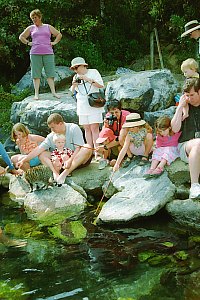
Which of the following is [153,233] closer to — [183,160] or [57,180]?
[183,160]

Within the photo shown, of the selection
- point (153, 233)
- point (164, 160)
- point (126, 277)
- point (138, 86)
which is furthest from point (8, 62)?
point (126, 277)

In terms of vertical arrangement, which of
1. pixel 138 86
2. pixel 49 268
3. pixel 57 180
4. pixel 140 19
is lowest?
pixel 49 268

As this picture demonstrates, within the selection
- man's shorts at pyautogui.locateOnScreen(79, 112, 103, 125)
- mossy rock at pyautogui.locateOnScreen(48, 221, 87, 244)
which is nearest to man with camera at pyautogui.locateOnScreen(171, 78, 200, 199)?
mossy rock at pyautogui.locateOnScreen(48, 221, 87, 244)

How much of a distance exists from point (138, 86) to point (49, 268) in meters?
3.92

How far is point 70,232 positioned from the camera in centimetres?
514

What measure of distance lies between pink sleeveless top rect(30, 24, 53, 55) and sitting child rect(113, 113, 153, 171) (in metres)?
2.99

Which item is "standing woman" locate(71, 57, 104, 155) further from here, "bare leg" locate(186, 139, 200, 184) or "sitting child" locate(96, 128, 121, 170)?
"bare leg" locate(186, 139, 200, 184)

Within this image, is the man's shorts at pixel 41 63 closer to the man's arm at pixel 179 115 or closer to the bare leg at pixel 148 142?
the bare leg at pixel 148 142

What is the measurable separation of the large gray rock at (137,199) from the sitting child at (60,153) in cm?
97

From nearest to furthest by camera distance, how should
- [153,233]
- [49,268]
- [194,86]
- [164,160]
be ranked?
[49,268], [153,233], [194,86], [164,160]

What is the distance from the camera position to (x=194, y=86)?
5.27m

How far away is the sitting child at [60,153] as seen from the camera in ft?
20.3

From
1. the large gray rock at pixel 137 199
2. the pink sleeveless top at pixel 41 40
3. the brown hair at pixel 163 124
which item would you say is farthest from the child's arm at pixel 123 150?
the pink sleeveless top at pixel 41 40

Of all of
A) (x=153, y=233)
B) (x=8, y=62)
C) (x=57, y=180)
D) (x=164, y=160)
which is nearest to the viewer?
(x=153, y=233)
